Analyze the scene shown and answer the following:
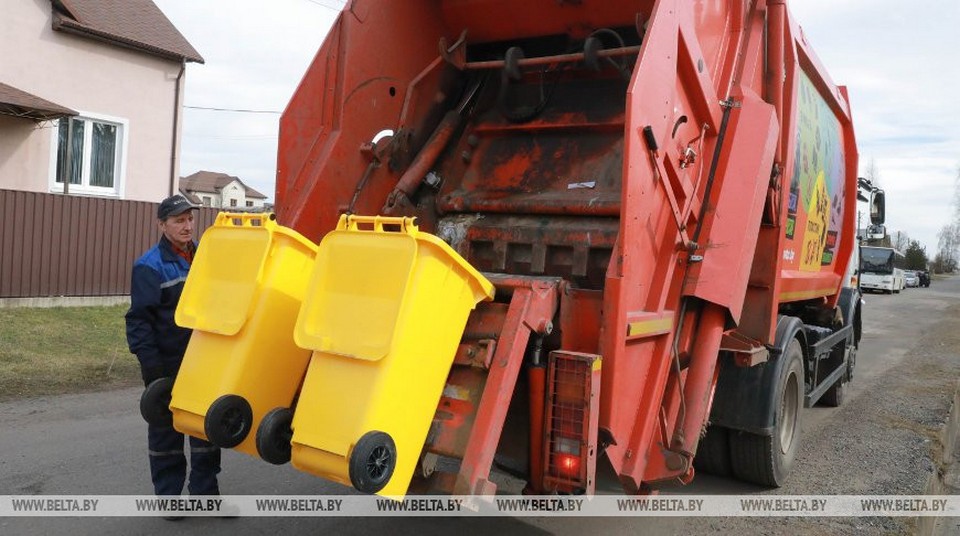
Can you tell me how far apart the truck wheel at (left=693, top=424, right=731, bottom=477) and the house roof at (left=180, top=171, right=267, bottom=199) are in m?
66.0

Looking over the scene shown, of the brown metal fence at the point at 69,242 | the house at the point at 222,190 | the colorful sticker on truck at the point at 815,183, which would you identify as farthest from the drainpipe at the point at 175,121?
the house at the point at 222,190

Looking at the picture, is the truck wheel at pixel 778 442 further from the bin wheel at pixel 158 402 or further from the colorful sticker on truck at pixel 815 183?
the bin wheel at pixel 158 402

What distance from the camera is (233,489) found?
420 centimetres

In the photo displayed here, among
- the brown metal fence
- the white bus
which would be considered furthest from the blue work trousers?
the white bus

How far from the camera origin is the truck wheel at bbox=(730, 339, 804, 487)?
4.40 meters

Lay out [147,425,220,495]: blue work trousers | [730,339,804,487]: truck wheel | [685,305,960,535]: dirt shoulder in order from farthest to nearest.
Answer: [730,339,804,487]: truck wheel < [685,305,960,535]: dirt shoulder < [147,425,220,495]: blue work trousers

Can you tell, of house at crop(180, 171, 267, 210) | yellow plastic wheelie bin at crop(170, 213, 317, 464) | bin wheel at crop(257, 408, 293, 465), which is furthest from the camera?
house at crop(180, 171, 267, 210)

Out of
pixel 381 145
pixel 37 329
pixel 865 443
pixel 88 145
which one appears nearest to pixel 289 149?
pixel 381 145

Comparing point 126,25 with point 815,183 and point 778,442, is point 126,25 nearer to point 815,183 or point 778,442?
point 815,183

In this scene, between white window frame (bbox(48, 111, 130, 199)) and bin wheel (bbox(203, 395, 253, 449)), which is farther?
white window frame (bbox(48, 111, 130, 199))

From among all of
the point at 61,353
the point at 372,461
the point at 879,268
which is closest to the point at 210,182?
the point at 879,268

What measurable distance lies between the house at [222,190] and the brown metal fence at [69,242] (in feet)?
177

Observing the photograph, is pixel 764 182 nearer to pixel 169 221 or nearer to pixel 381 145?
pixel 381 145

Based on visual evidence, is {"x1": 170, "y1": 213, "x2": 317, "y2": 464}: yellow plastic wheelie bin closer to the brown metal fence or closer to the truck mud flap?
the truck mud flap
